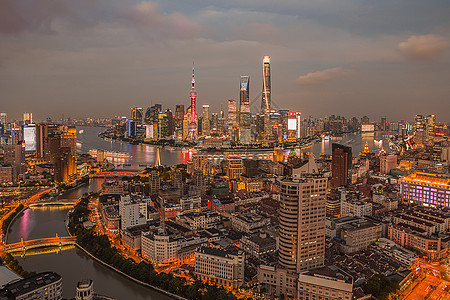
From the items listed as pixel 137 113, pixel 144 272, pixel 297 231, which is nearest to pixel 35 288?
pixel 144 272

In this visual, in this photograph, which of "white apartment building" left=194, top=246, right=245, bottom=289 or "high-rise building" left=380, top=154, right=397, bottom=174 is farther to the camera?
"high-rise building" left=380, top=154, right=397, bottom=174

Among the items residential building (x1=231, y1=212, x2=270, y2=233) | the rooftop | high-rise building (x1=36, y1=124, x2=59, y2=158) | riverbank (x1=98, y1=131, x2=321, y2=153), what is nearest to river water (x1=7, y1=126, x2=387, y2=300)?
the rooftop

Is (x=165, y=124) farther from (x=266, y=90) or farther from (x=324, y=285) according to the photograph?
(x=324, y=285)

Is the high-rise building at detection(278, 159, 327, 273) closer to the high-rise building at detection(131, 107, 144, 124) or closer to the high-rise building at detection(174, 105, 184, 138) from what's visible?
the high-rise building at detection(174, 105, 184, 138)

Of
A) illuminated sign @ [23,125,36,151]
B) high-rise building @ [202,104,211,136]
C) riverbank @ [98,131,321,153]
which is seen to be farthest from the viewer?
high-rise building @ [202,104,211,136]

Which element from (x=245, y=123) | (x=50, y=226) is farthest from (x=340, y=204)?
(x=245, y=123)

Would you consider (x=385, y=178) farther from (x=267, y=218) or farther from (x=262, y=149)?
(x=262, y=149)
